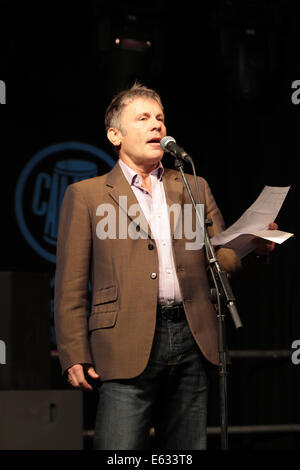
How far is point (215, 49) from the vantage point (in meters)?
4.81

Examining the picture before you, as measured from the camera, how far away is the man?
2.35m

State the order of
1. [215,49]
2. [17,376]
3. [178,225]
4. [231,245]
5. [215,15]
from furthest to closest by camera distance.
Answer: [215,49] → [215,15] → [17,376] → [178,225] → [231,245]

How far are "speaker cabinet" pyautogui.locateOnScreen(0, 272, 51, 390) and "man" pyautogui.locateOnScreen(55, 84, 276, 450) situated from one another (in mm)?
467

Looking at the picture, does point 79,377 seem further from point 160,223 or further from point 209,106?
point 209,106

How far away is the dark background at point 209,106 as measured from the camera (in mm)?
4309

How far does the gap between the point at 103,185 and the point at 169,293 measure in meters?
0.49

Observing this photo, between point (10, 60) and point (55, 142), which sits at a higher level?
point (10, 60)

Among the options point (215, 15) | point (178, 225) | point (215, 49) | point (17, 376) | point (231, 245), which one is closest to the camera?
point (231, 245)

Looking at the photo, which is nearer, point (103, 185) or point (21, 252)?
point (103, 185)

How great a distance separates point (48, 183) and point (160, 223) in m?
2.06

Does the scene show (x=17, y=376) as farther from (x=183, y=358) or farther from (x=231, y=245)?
(x=231, y=245)

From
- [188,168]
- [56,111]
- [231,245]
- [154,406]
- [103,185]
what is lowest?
[154,406]

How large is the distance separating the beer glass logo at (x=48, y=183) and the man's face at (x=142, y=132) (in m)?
1.81

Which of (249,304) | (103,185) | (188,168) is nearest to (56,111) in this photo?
(188,168)
